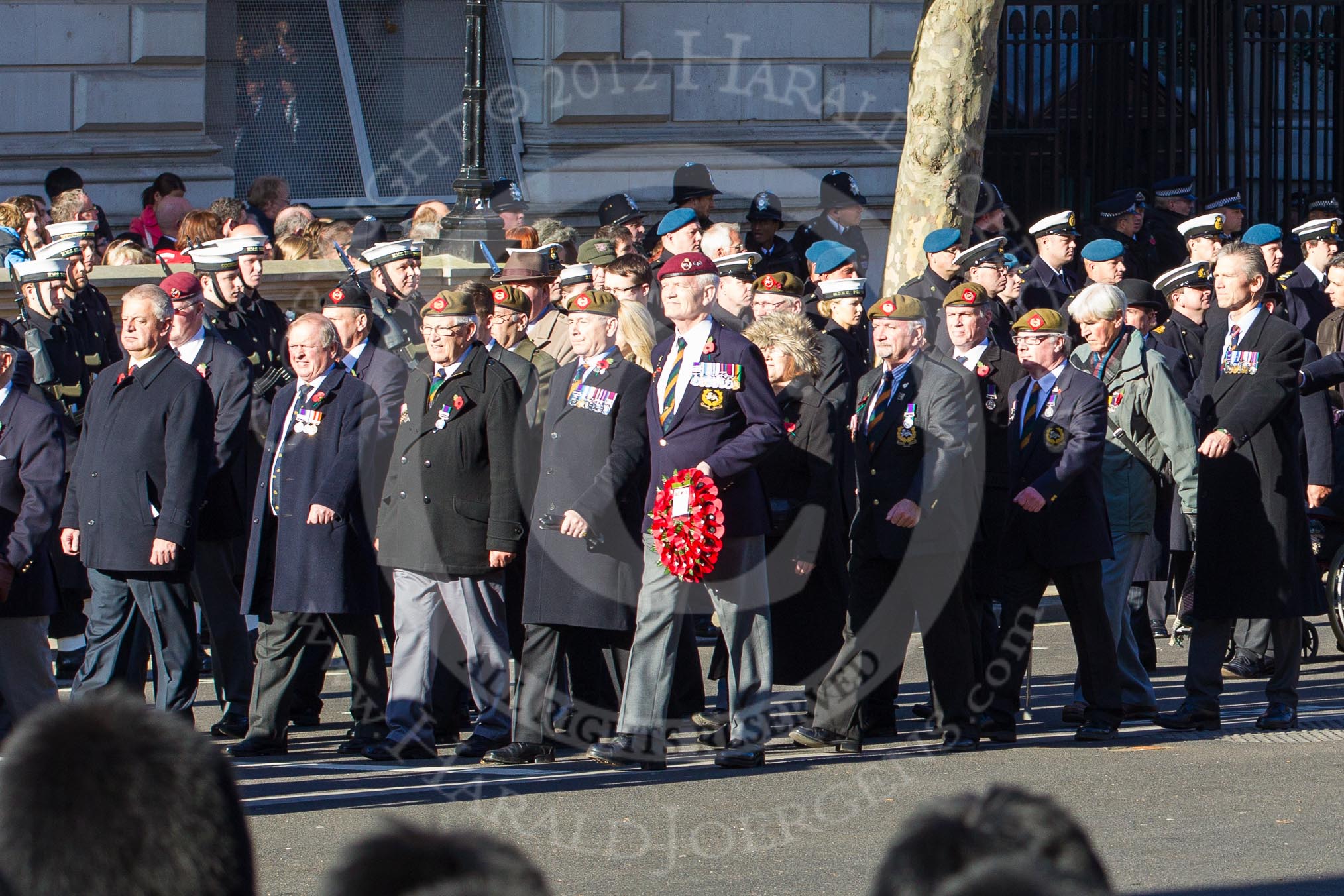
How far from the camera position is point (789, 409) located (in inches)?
352

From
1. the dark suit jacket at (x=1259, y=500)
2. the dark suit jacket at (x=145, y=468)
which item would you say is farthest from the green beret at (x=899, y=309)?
the dark suit jacket at (x=145, y=468)

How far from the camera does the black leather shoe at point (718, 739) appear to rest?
860 centimetres

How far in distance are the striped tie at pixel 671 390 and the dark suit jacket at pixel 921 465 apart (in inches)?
37.8

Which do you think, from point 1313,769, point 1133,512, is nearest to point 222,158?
point 1133,512

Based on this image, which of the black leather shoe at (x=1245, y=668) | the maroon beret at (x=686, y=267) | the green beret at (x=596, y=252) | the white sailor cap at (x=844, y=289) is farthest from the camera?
the green beret at (x=596, y=252)

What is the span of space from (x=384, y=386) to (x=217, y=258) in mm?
1828

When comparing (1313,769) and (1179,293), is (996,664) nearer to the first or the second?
(1313,769)

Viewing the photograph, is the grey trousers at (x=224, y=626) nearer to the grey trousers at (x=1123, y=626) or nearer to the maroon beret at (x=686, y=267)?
the maroon beret at (x=686, y=267)

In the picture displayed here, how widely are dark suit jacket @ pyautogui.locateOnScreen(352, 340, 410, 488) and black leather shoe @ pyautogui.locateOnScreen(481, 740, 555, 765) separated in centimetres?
132

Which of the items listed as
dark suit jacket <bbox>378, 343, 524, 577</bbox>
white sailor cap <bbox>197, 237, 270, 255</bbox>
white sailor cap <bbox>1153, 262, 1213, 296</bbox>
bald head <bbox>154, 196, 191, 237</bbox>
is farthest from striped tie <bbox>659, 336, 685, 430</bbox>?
bald head <bbox>154, 196, 191, 237</bbox>

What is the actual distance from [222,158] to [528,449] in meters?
8.80

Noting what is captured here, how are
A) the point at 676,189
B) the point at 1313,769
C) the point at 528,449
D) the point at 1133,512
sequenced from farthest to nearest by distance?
the point at 676,189, the point at 1133,512, the point at 528,449, the point at 1313,769

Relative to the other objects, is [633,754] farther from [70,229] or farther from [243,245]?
[70,229]

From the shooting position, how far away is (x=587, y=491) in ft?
26.8
